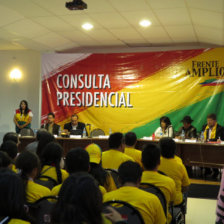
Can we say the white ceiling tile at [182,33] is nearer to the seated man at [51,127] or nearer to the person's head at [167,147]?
the seated man at [51,127]

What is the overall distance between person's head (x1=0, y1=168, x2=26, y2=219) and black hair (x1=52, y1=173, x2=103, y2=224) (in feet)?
0.95

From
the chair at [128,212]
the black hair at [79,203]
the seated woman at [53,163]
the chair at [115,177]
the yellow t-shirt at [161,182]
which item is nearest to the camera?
the black hair at [79,203]

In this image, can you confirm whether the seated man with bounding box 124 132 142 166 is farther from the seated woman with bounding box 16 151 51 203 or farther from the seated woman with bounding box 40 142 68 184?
the seated woman with bounding box 16 151 51 203

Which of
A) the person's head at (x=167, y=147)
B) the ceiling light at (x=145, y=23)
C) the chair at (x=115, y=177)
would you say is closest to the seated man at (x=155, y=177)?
the chair at (x=115, y=177)

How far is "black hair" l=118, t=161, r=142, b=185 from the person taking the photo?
7.09ft

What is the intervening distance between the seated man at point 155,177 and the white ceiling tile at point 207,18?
358 cm

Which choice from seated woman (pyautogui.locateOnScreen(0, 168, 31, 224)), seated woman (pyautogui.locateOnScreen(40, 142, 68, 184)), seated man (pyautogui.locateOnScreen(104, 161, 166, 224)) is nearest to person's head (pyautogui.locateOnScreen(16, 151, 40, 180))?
seated woman (pyautogui.locateOnScreen(40, 142, 68, 184))

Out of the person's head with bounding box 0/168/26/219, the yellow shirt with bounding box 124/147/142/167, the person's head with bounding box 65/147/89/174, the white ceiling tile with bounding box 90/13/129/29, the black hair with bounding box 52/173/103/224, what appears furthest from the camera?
the white ceiling tile with bounding box 90/13/129/29

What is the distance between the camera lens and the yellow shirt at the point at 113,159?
142 inches

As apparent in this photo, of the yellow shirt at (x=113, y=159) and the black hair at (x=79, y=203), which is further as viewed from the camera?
the yellow shirt at (x=113, y=159)

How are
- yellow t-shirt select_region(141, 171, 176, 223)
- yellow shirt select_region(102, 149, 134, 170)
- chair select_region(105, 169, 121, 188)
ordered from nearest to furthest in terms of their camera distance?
yellow t-shirt select_region(141, 171, 176, 223) → chair select_region(105, 169, 121, 188) → yellow shirt select_region(102, 149, 134, 170)

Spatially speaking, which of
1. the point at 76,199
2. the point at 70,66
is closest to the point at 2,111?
the point at 70,66

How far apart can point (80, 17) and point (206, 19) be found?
86.3 inches

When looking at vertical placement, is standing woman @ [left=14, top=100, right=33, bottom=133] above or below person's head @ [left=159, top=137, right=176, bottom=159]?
above
